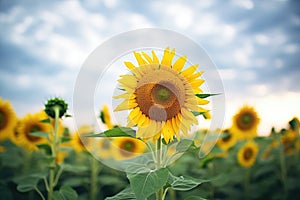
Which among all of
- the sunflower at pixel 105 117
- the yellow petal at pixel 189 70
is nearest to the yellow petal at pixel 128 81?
the yellow petal at pixel 189 70

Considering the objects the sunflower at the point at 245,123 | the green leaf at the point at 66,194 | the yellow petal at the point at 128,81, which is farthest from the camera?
the sunflower at the point at 245,123

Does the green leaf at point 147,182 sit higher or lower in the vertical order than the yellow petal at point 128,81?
lower

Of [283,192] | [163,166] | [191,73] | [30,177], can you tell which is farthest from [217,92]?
[283,192]

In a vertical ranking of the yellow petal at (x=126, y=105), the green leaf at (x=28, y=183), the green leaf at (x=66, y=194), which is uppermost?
the yellow petal at (x=126, y=105)

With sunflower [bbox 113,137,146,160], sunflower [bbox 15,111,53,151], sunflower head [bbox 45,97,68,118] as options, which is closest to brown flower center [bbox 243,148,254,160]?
sunflower [bbox 113,137,146,160]

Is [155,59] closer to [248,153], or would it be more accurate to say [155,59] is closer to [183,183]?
[183,183]

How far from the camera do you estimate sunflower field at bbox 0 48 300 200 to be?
143 centimetres

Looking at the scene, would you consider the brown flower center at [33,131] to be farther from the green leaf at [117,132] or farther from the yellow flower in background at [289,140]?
the yellow flower in background at [289,140]

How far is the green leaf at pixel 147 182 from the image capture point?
126 centimetres

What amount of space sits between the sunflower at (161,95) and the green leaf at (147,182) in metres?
0.16

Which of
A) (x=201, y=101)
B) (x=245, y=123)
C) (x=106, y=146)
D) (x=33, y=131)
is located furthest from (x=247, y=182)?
(x=201, y=101)

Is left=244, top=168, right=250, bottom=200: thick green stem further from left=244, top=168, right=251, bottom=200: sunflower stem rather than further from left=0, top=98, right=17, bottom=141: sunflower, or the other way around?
left=0, top=98, right=17, bottom=141: sunflower

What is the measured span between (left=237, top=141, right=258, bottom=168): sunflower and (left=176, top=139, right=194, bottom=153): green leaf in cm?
269

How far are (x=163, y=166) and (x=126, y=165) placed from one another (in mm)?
194
